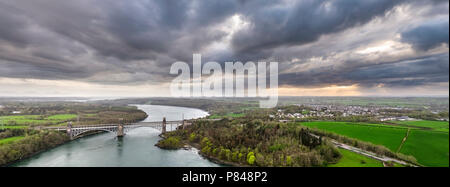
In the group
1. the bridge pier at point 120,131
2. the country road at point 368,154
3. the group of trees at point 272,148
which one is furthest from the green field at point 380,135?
the bridge pier at point 120,131

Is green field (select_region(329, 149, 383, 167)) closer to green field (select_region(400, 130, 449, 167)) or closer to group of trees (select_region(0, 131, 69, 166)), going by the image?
green field (select_region(400, 130, 449, 167))

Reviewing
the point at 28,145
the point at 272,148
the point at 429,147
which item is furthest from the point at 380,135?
the point at 28,145

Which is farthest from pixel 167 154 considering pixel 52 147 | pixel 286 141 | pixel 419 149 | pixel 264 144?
pixel 419 149

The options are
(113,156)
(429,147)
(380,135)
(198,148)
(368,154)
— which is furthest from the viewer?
(198,148)

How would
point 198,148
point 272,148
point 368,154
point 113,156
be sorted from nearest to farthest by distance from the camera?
point 368,154, point 272,148, point 113,156, point 198,148

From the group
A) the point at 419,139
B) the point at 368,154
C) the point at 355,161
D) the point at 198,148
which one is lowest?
the point at 198,148

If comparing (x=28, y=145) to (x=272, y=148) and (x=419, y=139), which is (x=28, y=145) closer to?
(x=272, y=148)

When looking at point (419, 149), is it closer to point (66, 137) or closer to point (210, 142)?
point (210, 142)
